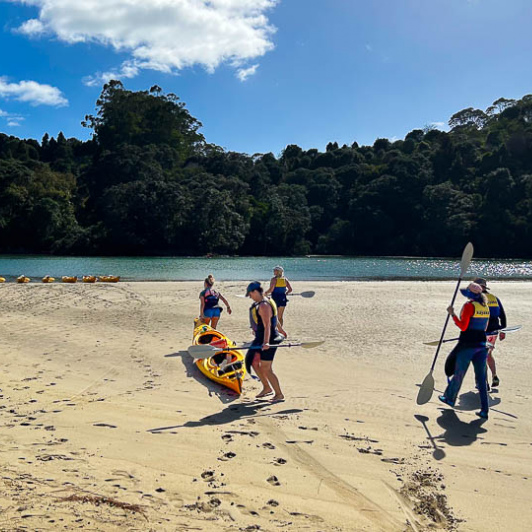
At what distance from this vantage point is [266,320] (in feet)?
20.5

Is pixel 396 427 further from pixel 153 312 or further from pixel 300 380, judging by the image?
pixel 153 312

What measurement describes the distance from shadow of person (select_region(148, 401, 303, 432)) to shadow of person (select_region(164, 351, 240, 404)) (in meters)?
0.33

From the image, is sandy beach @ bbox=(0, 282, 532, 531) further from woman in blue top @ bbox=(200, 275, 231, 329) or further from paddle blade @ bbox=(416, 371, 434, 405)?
woman in blue top @ bbox=(200, 275, 231, 329)

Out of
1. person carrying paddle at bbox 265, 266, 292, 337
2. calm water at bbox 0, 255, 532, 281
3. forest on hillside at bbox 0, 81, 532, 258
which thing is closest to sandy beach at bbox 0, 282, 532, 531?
person carrying paddle at bbox 265, 266, 292, 337

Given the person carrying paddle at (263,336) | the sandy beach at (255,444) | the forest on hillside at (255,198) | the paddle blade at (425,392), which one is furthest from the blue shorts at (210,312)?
the forest on hillside at (255,198)

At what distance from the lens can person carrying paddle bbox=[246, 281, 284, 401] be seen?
6250 mm

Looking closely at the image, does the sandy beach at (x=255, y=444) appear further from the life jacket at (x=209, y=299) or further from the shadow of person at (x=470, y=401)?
the life jacket at (x=209, y=299)

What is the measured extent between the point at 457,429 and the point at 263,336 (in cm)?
256

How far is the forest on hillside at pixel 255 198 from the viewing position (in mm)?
67625

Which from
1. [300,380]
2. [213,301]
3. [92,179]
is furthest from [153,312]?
[92,179]

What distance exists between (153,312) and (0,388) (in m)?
8.22

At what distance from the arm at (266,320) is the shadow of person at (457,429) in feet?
7.47

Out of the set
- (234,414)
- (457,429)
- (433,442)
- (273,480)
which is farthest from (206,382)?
(457,429)

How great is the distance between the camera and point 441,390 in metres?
7.30
